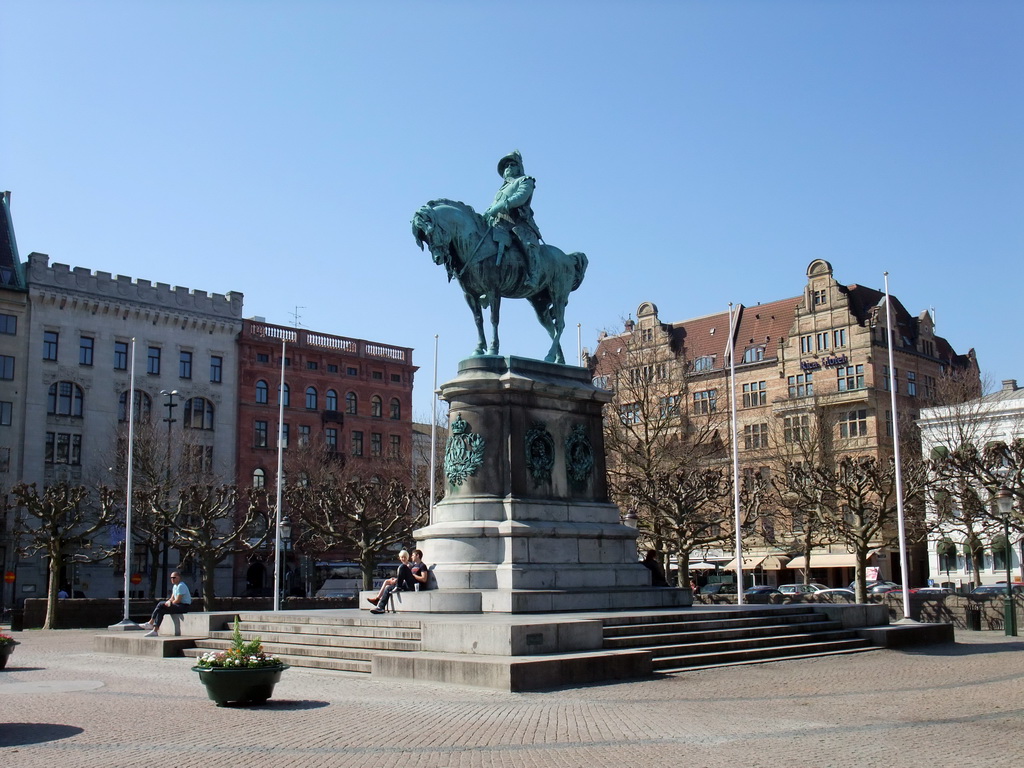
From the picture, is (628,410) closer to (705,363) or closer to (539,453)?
(705,363)

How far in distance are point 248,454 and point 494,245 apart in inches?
1973

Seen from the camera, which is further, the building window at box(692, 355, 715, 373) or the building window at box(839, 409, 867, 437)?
the building window at box(692, 355, 715, 373)

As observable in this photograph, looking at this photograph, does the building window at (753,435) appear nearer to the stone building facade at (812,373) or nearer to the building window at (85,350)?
the stone building facade at (812,373)

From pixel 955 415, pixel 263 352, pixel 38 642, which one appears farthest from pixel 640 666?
pixel 263 352

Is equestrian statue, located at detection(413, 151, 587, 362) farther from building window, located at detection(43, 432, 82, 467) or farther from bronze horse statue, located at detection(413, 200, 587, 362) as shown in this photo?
building window, located at detection(43, 432, 82, 467)

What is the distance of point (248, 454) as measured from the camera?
69875 mm

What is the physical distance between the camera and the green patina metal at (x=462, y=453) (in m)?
21.9

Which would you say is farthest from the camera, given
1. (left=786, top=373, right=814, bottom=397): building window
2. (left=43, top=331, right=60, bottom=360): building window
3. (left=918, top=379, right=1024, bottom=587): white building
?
(left=786, top=373, right=814, bottom=397): building window

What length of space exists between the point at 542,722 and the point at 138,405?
191ft

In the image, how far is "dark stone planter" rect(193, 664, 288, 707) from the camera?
12828 mm

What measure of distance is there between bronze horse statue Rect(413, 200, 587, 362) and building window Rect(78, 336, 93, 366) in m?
46.2

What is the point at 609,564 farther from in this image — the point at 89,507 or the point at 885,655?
the point at 89,507

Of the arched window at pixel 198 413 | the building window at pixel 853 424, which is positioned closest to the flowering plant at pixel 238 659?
the arched window at pixel 198 413

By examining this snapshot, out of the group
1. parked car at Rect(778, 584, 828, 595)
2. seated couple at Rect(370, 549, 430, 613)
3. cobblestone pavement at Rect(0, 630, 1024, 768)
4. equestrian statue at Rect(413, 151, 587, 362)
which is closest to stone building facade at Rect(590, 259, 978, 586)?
parked car at Rect(778, 584, 828, 595)
